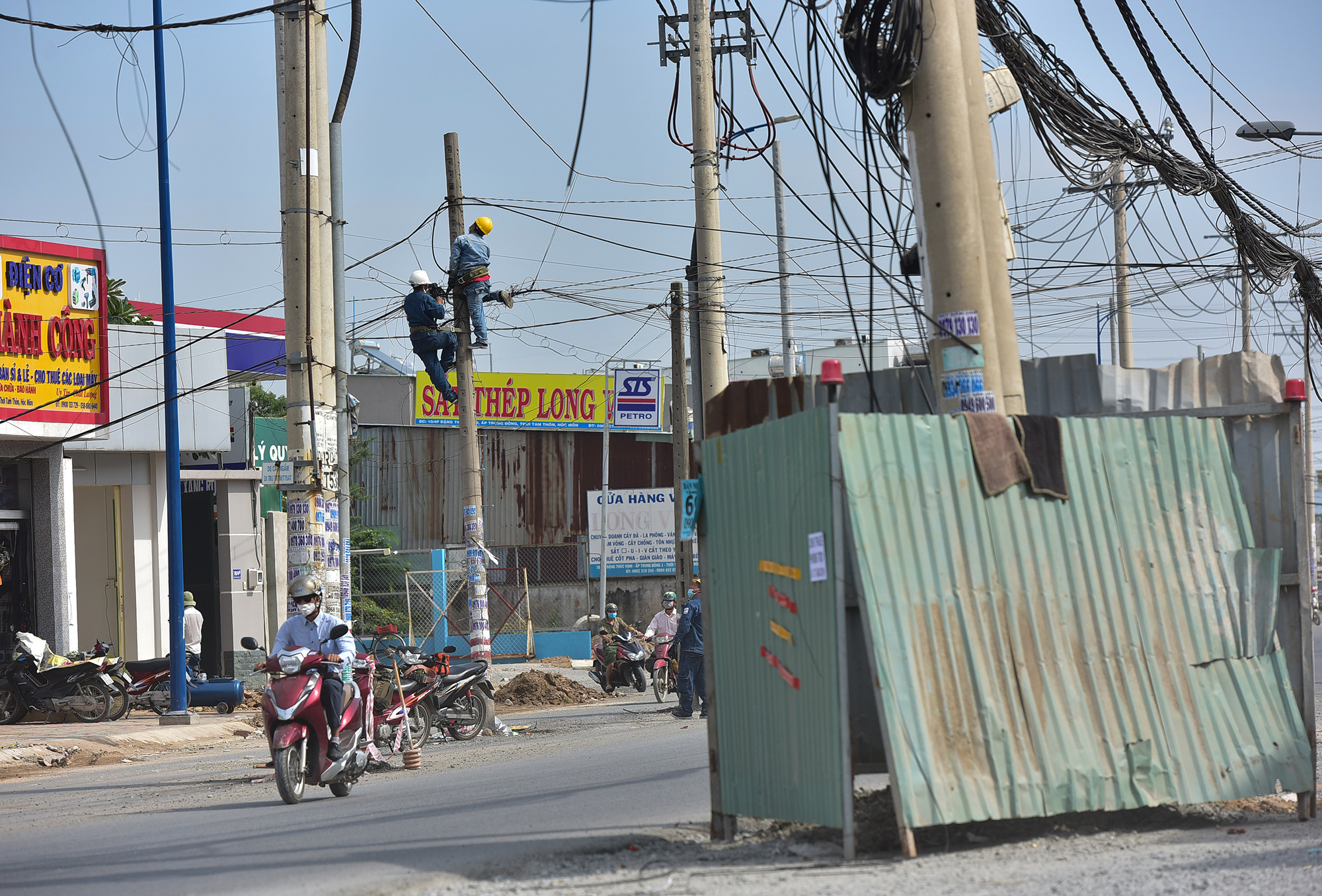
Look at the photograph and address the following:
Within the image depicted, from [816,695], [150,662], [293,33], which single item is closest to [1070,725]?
[816,695]

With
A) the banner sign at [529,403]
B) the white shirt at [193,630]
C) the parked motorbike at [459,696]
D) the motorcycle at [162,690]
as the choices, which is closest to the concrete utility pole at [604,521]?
the banner sign at [529,403]

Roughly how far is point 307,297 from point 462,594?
2057cm

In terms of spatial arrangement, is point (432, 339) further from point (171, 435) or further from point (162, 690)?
point (162, 690)

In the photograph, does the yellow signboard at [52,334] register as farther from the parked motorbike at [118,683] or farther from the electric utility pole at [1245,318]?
the electric utility pole at [1245,318]

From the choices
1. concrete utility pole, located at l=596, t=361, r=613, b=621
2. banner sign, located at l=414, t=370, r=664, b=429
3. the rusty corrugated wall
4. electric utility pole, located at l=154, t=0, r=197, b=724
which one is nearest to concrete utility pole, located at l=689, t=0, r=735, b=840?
electric utility pole, located at l=154, t=0, r=197, b=724

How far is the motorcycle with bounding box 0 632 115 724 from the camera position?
17656mm


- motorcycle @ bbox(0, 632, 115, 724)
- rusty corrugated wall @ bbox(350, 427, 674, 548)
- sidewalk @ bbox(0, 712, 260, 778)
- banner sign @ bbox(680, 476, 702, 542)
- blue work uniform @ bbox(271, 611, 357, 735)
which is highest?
rusty corrugated wall @ bbox(350, 427, 674, 548)

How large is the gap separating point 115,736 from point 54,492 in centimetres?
583

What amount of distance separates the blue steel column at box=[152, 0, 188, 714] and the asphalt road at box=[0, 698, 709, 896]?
366cm

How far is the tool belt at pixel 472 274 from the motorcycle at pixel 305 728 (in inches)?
296

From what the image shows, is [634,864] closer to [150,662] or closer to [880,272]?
Answer: [880,272]

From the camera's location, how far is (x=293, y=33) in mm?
12750

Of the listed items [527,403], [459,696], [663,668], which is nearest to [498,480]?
[527,403]

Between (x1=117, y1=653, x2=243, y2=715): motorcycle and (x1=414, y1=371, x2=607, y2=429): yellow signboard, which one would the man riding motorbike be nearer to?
(x1=117, y1=653, x2=243, y2=715): motorcycle
